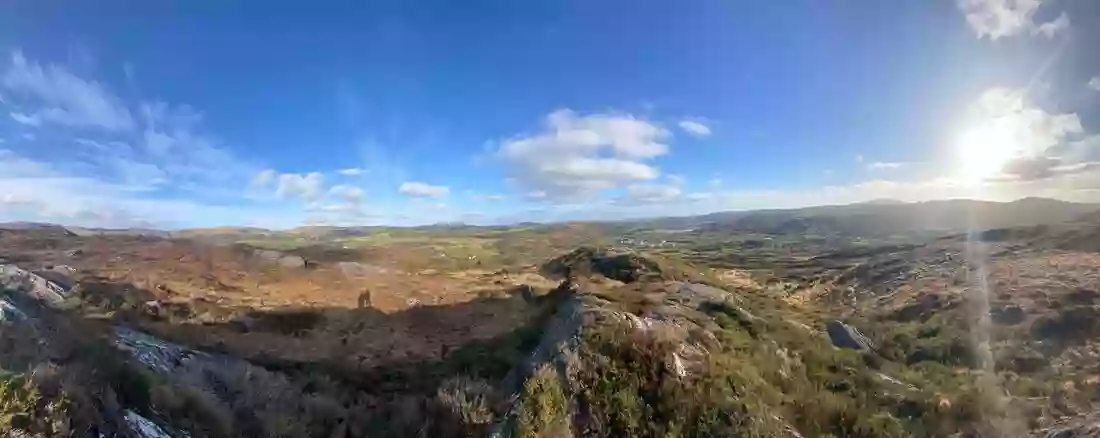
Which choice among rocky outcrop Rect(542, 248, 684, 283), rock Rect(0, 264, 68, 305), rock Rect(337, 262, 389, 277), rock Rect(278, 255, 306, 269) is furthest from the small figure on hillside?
rock Rect(278, 255, 306, 269)

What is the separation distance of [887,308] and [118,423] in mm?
37423

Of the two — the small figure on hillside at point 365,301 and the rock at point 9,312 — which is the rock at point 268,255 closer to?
the small figure on hillside at point 365,301

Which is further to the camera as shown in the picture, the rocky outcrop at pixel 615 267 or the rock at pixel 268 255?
the rock at pixel 268 255

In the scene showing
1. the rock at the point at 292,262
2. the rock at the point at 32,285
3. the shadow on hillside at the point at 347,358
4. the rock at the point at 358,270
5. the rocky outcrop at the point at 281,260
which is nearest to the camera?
the shadow on hillside at the point at 347,358

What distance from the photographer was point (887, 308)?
3462 cm

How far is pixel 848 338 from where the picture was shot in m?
21.5

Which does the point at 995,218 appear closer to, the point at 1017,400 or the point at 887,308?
the point at 887,308

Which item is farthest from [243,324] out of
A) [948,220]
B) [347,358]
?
[948,220]

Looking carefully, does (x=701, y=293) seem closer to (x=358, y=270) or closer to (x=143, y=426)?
(x=143, y=426)

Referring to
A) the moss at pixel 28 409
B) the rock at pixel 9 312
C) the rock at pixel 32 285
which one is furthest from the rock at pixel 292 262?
the moss at pixel 28 409

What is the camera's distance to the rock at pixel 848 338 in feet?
68.8

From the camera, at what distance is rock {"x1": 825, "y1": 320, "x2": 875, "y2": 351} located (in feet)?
68.8

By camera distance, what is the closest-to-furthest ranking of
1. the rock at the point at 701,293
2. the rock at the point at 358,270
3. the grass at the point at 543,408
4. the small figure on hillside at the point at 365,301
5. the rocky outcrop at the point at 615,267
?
the grass at the point at 543,408
the rock at the point at 701,293
the small figure on hillside at the point at 365,301
the rocky outcrop at the point at 615,267
the rock at the point at 358,270

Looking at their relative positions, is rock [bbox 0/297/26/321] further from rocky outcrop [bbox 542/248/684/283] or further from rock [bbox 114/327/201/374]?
rocky outcrop [bbox 542/248/684/283]
